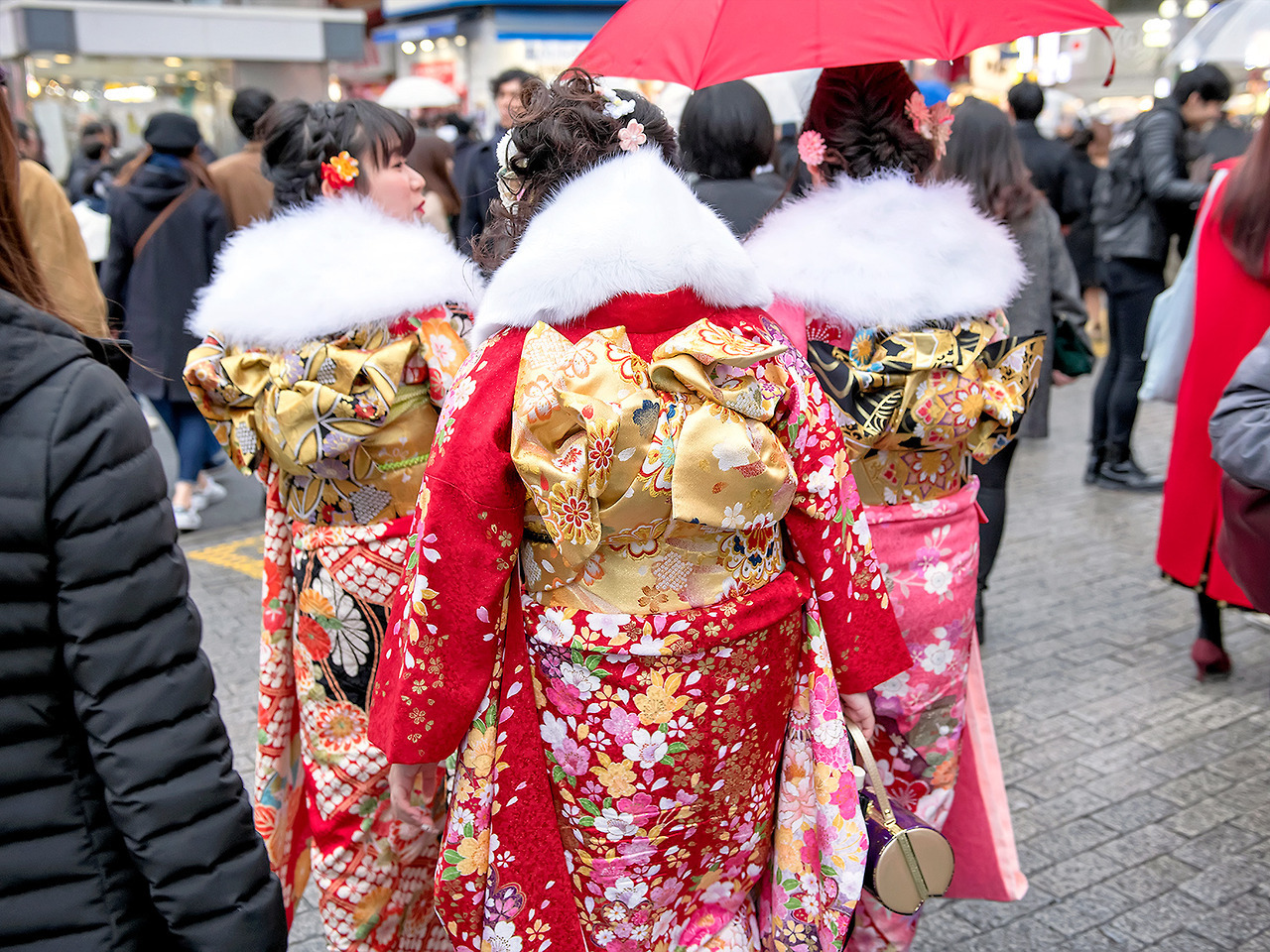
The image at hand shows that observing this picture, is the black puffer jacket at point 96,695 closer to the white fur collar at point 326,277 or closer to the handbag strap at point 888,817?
the white fur collar at point 326,277

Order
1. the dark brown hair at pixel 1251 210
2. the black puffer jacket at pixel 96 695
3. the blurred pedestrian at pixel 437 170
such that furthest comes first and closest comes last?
the blurred pedestrian at pixel 437 170 < the dark brown hair at pixel 1251 210 < the black puffer jacket at pixel 96 695

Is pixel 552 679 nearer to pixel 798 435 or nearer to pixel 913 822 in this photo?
pixel 798 435

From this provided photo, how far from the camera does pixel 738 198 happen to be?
→ 12.0 ft

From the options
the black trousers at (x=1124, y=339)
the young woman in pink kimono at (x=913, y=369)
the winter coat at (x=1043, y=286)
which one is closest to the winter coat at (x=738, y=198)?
the winter coat at (x=1043, y=286)

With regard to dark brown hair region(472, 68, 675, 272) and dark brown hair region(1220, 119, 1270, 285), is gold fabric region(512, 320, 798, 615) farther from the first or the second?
dark brown hair region(1220, 119, 1270, 285)

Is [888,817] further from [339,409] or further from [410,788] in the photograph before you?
[339,409]

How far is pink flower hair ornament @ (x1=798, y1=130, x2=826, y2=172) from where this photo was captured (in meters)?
2.34

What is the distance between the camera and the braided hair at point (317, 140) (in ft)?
7.79

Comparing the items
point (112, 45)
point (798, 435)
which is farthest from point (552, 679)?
point (112, 45)

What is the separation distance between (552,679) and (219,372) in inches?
41.1

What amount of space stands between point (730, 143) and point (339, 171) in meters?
1.78

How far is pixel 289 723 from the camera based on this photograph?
8.18ft

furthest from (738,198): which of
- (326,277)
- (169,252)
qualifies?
(169,252)

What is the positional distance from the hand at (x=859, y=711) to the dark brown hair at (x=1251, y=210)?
2218mm
